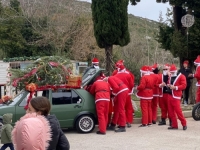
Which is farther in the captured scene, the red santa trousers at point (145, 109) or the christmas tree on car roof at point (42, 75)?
the red santa trousers at point (145, 109)

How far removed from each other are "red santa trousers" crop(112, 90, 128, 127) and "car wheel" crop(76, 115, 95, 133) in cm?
80

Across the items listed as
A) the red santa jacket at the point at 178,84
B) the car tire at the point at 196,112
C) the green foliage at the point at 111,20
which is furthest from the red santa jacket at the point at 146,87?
the green foliage at the point at 111,20

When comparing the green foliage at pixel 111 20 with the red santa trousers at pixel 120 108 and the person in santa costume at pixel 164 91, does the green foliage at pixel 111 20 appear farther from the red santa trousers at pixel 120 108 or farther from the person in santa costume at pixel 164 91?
the red santa trousers at pixel 120 108

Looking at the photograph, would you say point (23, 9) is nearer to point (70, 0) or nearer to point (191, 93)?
point (70, 0)

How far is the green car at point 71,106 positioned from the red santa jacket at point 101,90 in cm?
40

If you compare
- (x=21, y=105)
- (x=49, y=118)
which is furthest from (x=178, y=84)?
(x=49, y=118)

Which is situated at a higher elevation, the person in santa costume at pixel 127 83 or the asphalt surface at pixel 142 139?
the person in santa costume at pixel 127 83

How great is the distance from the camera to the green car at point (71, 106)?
11.6 meters

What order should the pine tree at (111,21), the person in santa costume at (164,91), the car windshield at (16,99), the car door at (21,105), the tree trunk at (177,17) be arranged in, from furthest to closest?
the tree trunk at (177,17)
the pine tree at (111,21)
the person in santa costume at (164,91)
the car windshield at (16,99)
the car door at (21,105)

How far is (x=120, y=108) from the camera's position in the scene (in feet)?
39.8

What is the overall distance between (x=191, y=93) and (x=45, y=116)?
14.3 meters

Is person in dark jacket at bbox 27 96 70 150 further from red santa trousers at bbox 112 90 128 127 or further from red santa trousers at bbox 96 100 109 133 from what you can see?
red santa trousers at bbox 112 90 128 127

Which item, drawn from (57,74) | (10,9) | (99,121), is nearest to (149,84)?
(99,121)

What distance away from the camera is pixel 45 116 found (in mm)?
4379
